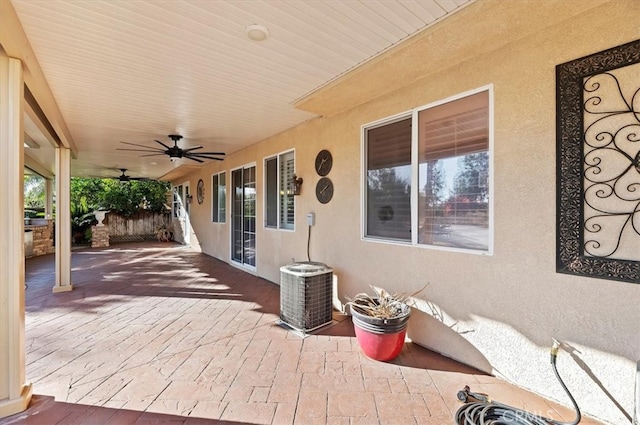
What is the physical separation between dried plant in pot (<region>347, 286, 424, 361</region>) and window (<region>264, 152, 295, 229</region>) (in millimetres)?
2592

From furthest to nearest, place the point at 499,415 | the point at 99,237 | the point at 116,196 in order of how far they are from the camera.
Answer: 1. the point at 116,196
2. the point at 99,237
3. the point at 499,415

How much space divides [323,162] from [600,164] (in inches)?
114

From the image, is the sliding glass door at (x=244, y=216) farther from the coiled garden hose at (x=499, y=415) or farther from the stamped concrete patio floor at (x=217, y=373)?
the coiled garden hose at (x=499, y=415)

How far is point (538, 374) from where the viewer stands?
2111 millimetres

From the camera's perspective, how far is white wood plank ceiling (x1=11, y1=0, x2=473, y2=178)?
6.49 ft

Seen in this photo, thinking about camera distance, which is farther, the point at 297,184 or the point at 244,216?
the point at 244,216

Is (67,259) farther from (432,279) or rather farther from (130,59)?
(432,279)

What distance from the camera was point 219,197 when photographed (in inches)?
312

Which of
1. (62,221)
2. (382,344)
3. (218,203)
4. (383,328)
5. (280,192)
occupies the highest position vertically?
(280,192)

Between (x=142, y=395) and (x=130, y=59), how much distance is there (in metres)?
2.83

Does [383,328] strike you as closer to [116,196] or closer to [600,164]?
[600,164]

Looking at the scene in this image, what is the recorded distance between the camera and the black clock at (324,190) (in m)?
4.03

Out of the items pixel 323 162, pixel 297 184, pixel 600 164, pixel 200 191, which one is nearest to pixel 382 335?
pixel 600 164

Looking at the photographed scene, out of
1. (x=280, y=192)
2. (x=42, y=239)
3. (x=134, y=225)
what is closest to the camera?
(x=280, y=192)
